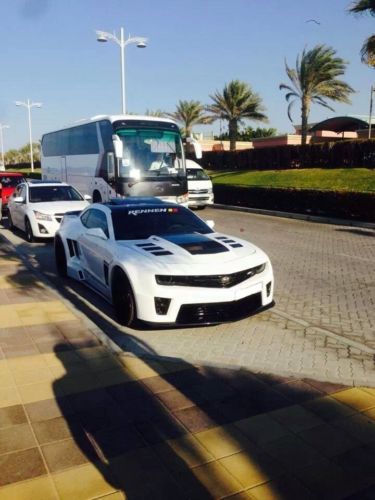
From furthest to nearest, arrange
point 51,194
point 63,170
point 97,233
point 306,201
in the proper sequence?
point 63,170, point 306,201, point 51,194, point 97,233

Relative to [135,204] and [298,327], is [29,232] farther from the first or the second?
[298,327]

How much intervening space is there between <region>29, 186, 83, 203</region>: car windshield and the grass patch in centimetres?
1054

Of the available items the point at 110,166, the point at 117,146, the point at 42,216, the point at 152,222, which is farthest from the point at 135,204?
the point at 110,166

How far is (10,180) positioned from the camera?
1970cm

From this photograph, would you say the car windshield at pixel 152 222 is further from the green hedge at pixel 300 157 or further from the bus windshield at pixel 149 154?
the green hedge at pixel 300 157

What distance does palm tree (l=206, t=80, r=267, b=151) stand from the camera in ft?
138

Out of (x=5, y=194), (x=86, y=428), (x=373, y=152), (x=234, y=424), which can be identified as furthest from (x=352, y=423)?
(x=373, y=152)

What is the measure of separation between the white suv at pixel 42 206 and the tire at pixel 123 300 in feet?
21.2

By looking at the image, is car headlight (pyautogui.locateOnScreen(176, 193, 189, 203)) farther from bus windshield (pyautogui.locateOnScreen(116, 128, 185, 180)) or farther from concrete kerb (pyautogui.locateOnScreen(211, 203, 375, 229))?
concrete kerb (pyautogui.locateOnScreen(211, 203, 375, 229))

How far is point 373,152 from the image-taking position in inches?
1006

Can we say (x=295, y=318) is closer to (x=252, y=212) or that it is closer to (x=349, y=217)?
(x=349, y=217)

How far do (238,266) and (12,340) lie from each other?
2913 mm

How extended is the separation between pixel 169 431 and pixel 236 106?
41748mm

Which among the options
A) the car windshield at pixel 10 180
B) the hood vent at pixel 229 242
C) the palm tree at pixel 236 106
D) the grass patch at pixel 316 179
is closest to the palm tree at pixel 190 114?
the palm tree at pixel 236 106
